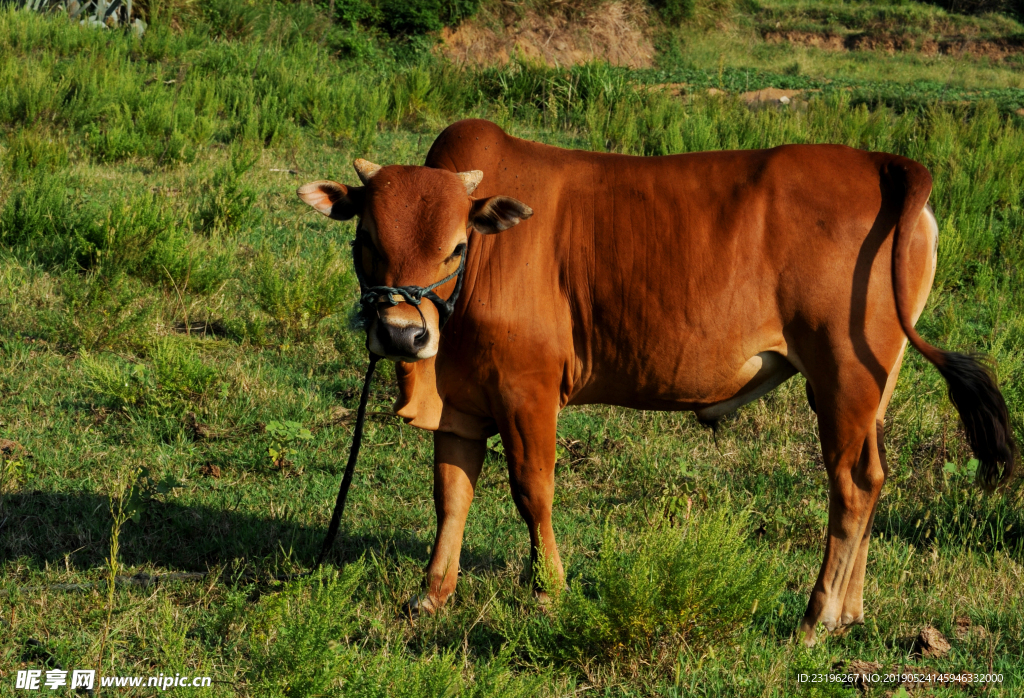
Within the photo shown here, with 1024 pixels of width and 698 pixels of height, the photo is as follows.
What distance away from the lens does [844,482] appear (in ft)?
12.0

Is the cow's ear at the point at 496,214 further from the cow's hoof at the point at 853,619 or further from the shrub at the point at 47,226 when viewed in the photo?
the shrub at the point at 47,226

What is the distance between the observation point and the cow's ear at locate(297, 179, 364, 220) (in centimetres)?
342

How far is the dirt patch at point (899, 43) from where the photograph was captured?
3008cm

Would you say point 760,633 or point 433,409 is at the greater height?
point 433,409

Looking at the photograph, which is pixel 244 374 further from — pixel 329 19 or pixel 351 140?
pixel 329 19

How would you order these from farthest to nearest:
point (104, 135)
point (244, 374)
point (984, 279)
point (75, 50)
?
point (75, 50) < point (104, 135) < point (984, 279) < point (244, 374)

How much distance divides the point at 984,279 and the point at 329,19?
12432 mm

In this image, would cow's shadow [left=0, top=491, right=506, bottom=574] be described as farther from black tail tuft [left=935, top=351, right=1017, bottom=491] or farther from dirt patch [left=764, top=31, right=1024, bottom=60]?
dirt patch [left=764, top=31, right=1024, bottom=60]

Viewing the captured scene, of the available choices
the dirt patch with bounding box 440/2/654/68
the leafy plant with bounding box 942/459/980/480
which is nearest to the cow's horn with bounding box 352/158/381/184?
the leafy plant with bounding box 942/459/980/480

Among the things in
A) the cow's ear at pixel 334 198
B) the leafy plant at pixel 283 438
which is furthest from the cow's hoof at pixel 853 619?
the leafy plant at pixel 283 438

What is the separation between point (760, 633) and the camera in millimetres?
3596

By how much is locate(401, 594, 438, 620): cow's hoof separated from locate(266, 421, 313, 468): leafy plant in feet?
4.52

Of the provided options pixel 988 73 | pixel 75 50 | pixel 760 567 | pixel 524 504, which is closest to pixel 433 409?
pixel 524 504

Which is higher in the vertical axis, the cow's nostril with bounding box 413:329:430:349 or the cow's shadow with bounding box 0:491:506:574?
the cow's nostril with bounding box 413:329:430:349
